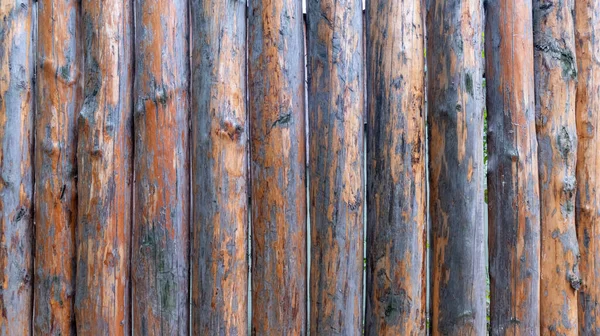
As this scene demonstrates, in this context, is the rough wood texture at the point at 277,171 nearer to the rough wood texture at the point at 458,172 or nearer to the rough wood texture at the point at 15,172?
the rough wood texture at the point at 458,172

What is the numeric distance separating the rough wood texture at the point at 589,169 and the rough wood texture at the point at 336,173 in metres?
1.23

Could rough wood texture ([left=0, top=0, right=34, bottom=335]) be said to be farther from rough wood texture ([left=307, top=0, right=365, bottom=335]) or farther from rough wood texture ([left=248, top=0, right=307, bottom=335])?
rough wood texture ([left=307, top=0, right=365, bottom=335])

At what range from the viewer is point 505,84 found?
2521 mm

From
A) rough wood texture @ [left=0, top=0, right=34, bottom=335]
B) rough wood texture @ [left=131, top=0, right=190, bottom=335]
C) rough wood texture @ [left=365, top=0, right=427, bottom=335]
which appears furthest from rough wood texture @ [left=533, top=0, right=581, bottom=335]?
rough wood texture @ [left=0, top=0, right=34, bottom=335]

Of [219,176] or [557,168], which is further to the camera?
[557,168]

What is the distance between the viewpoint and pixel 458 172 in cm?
247

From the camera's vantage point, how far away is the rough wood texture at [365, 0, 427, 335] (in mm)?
2453

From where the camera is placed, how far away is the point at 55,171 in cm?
253

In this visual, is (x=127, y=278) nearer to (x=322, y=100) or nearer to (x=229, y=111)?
(x=229, y=111)

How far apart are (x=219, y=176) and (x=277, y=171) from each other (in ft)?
0.95

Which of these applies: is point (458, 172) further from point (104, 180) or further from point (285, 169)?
point (104, 180)

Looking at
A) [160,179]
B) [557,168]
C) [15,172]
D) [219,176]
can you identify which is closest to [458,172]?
[557,168]

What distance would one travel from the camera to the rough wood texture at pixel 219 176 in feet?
7.96

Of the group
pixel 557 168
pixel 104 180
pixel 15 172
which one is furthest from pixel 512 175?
pixel 15 172
